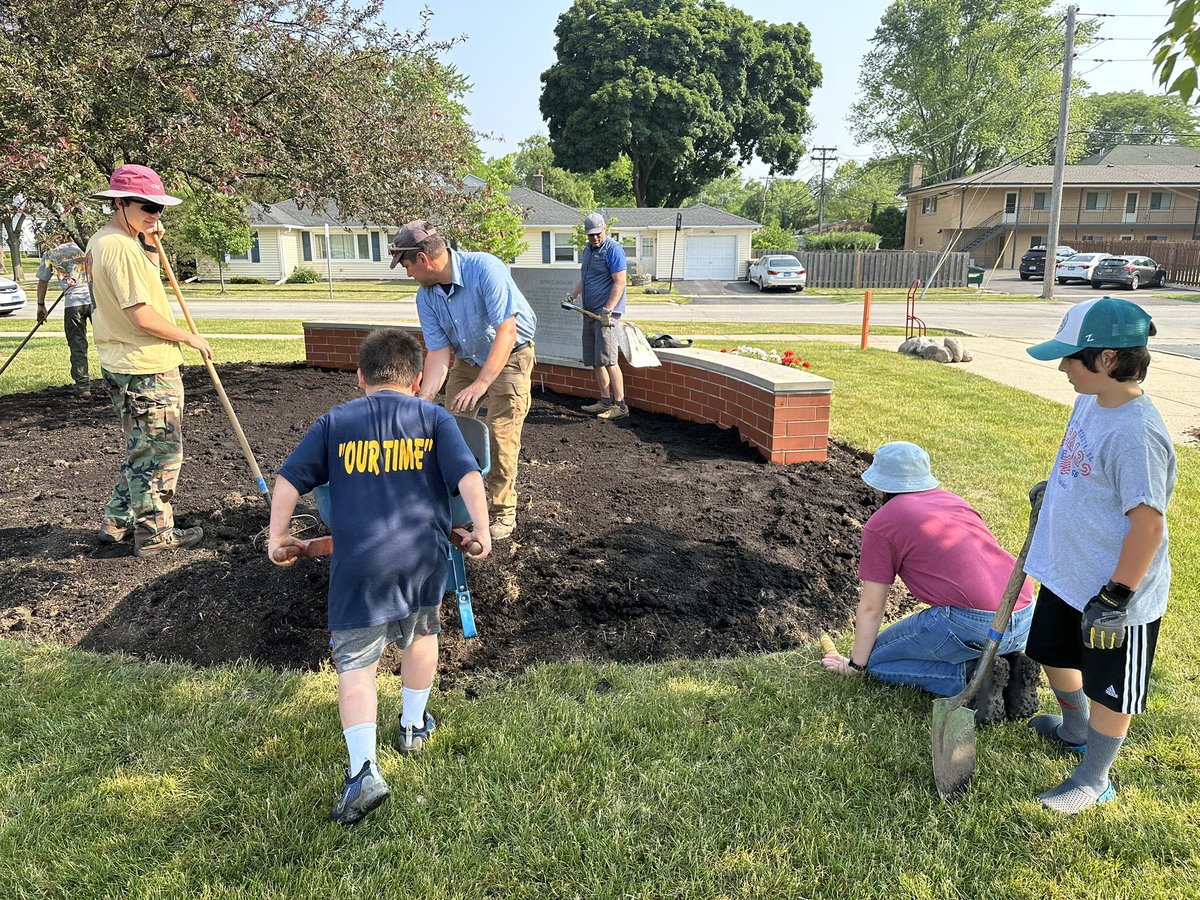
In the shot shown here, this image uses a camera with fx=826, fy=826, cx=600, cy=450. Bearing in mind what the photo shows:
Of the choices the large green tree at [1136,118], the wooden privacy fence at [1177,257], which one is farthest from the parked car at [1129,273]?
the large green tree at [1136,118]

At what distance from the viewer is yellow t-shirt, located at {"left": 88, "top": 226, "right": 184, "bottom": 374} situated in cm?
404

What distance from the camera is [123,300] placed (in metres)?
Result: 4.07

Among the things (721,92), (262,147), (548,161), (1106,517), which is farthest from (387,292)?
(548,161)

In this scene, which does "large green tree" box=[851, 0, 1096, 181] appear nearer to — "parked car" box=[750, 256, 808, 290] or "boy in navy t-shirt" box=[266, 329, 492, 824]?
"parked car" box=[750, 256, 808, 290]

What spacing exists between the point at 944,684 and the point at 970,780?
487 mm

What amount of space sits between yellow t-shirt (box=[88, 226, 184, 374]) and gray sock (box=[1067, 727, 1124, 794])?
4.38m

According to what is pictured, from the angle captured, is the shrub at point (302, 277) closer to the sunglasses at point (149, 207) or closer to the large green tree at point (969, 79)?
the sunglasses at point (149, 207)

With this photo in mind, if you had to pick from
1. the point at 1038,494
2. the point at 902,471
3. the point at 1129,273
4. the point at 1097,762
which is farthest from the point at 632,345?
the point at 1129,273

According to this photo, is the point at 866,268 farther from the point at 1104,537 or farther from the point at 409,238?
the point at 1104,537

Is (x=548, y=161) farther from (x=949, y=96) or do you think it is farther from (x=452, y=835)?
(x=452, y=835)

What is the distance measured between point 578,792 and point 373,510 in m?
1.09

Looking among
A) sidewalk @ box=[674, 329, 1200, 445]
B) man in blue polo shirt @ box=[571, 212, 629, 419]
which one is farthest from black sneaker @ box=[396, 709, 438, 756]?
sidewalk @ box=[674, 329, 1200, 445]

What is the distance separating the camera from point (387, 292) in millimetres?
31531

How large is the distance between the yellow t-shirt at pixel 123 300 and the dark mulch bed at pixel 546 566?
101cm
